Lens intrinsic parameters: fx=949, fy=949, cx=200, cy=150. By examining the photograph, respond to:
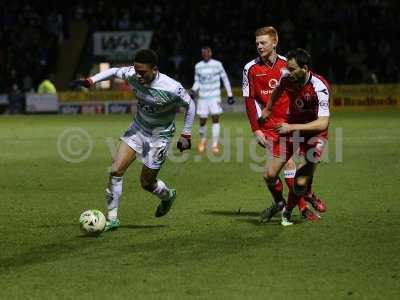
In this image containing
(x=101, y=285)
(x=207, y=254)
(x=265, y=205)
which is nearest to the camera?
(x=101, y=285)

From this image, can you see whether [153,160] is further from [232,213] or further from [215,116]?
[215,116]

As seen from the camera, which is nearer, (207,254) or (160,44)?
(207,254)

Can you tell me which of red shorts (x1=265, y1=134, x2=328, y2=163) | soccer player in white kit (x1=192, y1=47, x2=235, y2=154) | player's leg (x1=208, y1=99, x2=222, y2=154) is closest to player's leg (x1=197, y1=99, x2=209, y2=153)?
soccer player in white kit (x1=192, y1=47, x2=235, y2=154)

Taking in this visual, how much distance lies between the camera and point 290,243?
30.9 feet

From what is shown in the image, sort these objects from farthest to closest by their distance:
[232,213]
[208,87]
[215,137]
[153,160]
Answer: [208,87] < [215,137] < [232,213] < [153,160]

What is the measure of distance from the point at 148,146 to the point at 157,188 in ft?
1.69

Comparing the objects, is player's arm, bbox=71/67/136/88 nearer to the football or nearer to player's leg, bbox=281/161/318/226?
the football

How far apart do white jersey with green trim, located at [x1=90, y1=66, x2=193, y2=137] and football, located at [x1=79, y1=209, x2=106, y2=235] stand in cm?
124

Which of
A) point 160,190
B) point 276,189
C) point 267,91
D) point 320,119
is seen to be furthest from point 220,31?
point 320,119

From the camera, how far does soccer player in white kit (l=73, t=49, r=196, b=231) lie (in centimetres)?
1039

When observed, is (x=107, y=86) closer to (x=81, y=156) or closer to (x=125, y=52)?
(x=125, y=52)

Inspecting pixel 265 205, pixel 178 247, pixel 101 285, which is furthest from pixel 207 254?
pixel 265 205

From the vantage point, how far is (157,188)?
1087cm

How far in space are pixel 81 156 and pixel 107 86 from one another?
17988 millimetres
